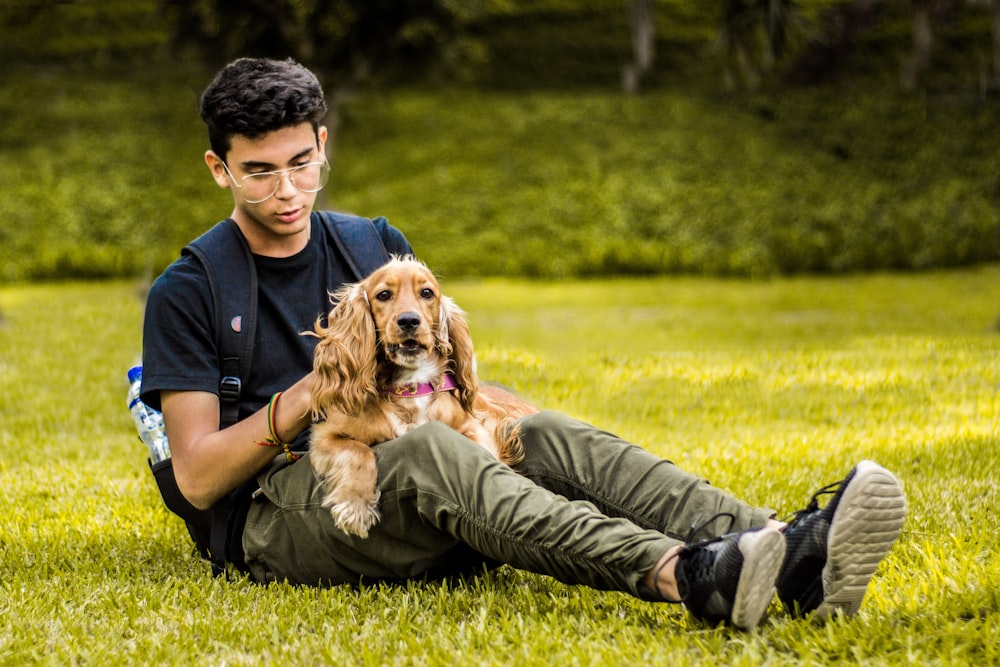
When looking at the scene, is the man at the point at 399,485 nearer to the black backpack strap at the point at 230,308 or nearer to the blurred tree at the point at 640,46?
the black backpack strap at the point at 230,308

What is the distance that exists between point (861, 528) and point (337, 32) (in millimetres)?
18680

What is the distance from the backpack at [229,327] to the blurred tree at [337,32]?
16868 mm

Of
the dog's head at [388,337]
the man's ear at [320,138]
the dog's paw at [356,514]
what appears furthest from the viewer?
the man's ear at [320,138]

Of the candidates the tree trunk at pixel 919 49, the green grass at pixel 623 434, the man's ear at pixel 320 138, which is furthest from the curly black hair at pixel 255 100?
the tree trunk at pixel 919 49

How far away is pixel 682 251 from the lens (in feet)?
58.9

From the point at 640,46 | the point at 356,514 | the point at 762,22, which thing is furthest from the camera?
the point at 640,46

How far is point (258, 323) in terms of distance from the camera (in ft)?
12.2

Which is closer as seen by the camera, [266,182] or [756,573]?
[756,573]

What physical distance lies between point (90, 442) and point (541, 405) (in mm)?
2969

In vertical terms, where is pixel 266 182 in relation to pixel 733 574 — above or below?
above

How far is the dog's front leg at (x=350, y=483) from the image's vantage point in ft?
11.0

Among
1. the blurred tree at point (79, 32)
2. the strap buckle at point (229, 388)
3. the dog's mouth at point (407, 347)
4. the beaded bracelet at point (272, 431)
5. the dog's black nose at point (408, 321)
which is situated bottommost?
the beaded bracelet at point (272, 431)

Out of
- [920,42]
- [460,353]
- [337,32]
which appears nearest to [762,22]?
[460,353]

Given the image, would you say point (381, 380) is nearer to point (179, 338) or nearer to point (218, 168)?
point (179, 338)
